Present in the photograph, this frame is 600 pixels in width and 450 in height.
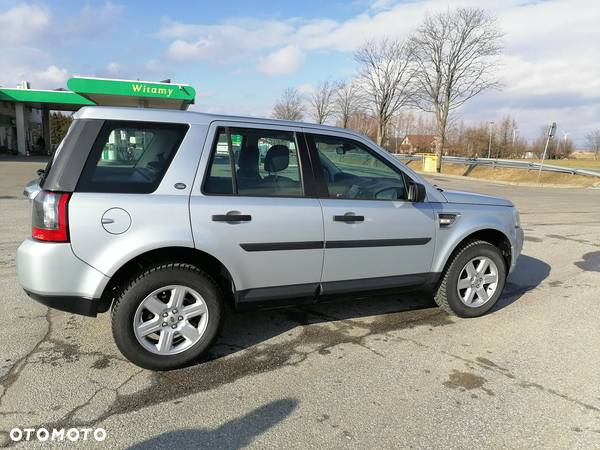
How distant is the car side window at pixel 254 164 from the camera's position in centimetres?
324

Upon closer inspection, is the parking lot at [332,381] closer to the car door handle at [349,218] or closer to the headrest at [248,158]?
the car door handle at [349,218]

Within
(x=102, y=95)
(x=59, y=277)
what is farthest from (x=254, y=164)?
(x=102, y=95)

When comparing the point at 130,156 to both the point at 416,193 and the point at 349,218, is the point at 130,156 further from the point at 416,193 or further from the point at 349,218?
the point at 416,193

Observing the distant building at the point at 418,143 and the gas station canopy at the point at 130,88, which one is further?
the distant building at the point at 418,143

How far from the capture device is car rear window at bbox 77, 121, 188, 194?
9.62ft

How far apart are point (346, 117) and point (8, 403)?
5063 centimetres

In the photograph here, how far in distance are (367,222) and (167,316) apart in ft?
5.69

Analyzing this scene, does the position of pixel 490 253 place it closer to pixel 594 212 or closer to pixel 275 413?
pixel 275 413

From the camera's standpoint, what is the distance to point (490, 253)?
4328mm

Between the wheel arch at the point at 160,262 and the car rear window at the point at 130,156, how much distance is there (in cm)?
46

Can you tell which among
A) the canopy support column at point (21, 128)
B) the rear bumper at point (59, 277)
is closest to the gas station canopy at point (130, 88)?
the canopy support column at point (21, 128)

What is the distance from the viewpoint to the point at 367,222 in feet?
11.9

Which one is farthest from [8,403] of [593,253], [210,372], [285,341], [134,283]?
[593,253]

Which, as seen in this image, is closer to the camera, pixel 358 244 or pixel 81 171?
pixel 81 171
